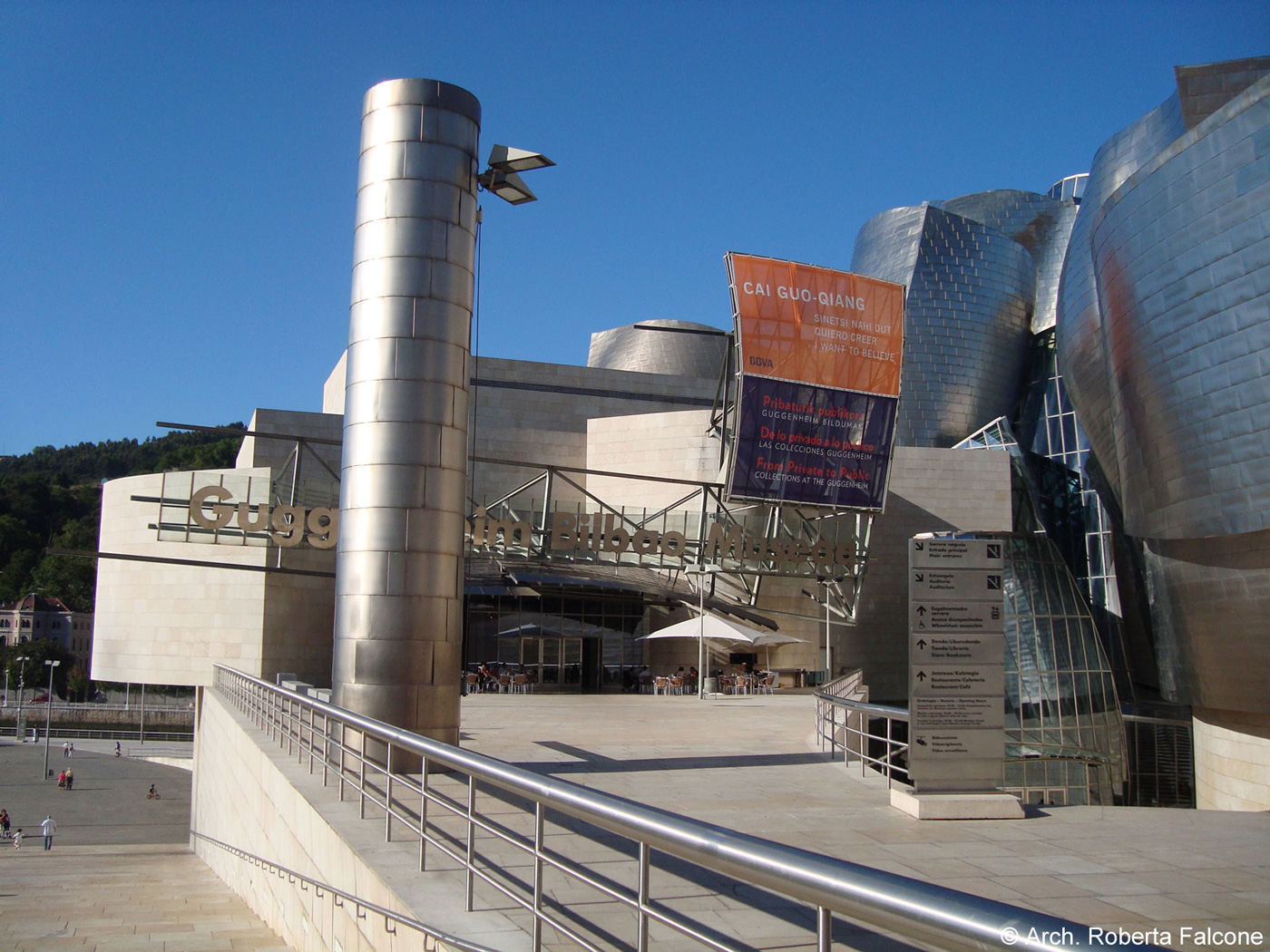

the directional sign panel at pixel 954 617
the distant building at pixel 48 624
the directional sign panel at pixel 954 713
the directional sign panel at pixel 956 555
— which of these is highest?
the directional sign panel at pixel 956 555

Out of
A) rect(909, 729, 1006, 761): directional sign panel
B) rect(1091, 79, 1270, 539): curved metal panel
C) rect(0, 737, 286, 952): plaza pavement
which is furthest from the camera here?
rect(1091, 79, 1270, 539): curved metal panel

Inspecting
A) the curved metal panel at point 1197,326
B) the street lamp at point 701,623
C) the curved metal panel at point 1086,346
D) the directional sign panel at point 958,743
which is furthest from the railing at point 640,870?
the curved metal panel at point 1086,346

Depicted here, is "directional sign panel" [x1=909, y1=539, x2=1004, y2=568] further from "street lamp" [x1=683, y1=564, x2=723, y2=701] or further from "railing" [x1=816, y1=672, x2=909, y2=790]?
"street lamp" [x1=683, y1=564, x2=723, y2=701]

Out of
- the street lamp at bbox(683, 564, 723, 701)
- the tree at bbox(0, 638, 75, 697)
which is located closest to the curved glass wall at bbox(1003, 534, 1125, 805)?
the street lamp at bbox(683, 564, 723, 701)

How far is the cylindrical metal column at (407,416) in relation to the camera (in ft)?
36.9

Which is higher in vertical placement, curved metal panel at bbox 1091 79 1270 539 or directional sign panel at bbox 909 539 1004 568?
curved metal panel at bbox 1091 79 1270 539

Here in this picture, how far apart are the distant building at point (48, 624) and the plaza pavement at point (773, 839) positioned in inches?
4039

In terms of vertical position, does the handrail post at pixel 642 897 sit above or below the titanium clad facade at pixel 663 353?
below

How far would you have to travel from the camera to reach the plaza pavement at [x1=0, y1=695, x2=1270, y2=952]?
653cm

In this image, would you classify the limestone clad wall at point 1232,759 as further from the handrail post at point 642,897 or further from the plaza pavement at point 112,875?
the handrail post at point 642,897

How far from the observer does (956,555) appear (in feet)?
32.6

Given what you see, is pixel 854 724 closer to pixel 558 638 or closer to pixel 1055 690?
pixel 1055 690

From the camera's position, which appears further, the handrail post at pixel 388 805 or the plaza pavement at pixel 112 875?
the plaza pavement at pixel 112 875

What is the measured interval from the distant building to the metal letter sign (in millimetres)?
117817
